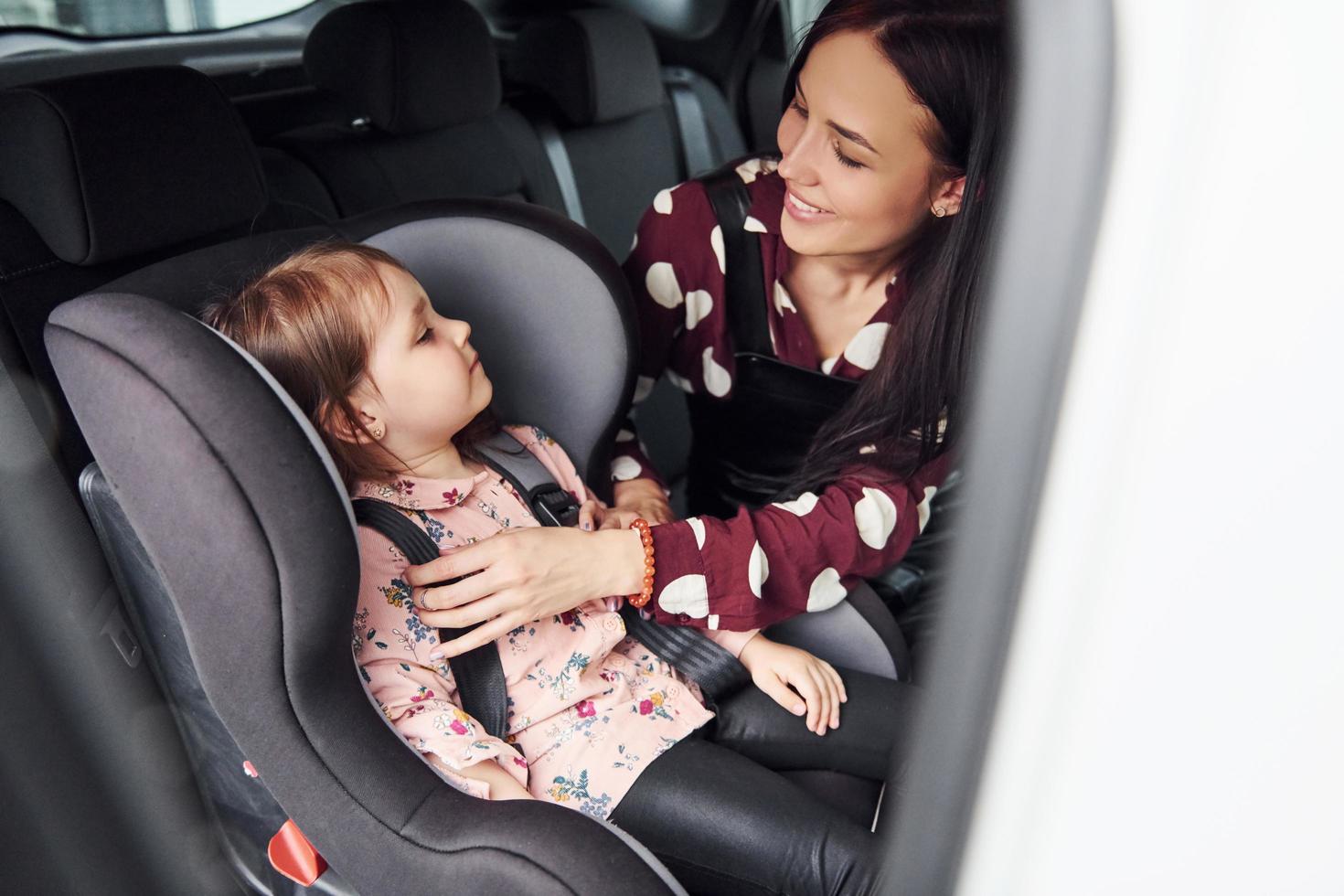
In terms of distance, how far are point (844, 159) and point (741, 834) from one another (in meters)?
0.72

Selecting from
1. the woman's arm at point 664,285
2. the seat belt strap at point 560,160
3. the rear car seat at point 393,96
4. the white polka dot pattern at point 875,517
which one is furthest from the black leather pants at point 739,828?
the seat belt strap at point 560,160

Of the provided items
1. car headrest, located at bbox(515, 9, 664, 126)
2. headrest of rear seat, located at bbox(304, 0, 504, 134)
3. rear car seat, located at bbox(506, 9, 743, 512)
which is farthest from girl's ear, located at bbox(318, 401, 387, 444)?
car headrest, located at bbox(515, 9, 664, 126)

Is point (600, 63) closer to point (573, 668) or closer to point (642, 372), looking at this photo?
point (642, 372)

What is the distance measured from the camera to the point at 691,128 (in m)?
2.62

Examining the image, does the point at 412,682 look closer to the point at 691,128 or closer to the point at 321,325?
the point at 321,325

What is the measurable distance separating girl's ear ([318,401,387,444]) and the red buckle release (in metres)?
0.38

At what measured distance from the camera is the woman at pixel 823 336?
102 centimetres

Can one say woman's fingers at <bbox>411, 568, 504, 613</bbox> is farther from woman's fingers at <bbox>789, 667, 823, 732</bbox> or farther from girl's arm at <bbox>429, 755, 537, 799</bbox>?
woman's fingers at <bbox>789, 667, 823, 732</bbox>

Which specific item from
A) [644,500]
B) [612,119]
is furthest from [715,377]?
[612,119]

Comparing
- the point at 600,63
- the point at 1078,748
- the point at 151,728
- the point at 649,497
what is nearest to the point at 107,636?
the point at 151,728

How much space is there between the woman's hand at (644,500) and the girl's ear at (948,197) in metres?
0.49

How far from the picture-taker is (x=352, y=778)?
2.64ft

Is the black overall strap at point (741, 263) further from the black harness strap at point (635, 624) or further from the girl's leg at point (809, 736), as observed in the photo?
the girl's leg at point (809, 736)

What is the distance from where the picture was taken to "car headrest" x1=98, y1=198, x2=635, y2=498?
1.09 metres
